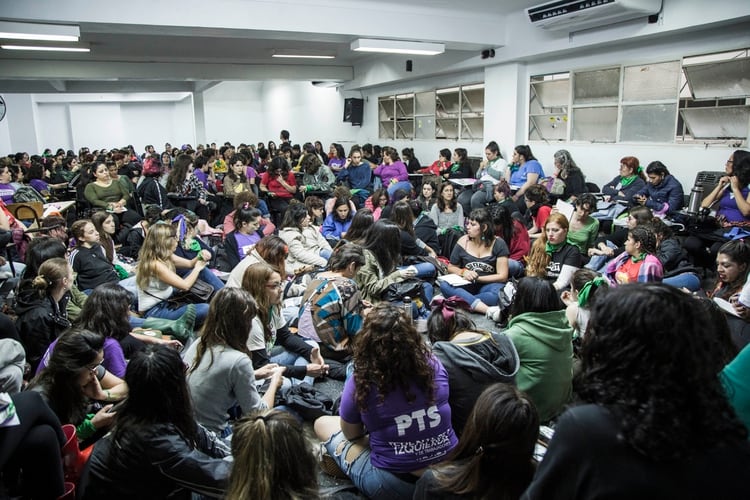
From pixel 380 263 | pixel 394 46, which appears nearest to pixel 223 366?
pixel 380 263

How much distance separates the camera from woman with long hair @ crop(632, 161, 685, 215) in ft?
18.5

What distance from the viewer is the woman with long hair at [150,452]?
1.68 m

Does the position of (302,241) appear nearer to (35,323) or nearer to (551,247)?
(551,247)

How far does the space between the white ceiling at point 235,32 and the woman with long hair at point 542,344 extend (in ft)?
16.9

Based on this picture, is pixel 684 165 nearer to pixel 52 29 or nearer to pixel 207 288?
pixel 207 288

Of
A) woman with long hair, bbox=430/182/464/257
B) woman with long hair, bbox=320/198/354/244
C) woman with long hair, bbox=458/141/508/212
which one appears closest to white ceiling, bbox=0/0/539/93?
woman with long hair, bbox=458/141/508/212

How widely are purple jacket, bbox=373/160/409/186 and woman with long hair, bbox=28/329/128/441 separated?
22.4ft

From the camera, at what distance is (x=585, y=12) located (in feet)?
19.7

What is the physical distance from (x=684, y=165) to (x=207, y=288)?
555 cm

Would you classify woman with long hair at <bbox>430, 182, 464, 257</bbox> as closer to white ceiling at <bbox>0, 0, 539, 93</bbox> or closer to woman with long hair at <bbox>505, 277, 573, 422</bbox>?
white ceiling at <bbox>0, 0, 539, 93</bbox>

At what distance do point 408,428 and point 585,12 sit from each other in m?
5.83

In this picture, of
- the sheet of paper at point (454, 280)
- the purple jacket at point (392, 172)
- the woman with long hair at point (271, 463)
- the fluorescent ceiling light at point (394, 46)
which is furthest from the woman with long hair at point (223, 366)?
the purple jacket at point (392, 172)

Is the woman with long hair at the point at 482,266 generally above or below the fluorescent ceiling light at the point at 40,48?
below

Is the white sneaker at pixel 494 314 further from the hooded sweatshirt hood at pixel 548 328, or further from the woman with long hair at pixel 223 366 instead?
the woman with long hair at pixel 223 366
